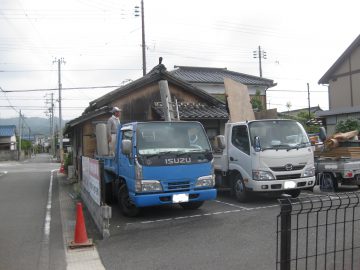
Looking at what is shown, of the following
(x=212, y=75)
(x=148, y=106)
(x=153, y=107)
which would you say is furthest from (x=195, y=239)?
(x=212, y=75)

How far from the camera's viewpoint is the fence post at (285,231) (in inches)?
119

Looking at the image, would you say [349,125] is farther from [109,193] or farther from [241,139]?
[109,193]

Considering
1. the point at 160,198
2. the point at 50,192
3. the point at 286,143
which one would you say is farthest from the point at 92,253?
the point at 50,192

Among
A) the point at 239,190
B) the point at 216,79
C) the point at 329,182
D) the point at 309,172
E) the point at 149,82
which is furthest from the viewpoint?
the point at 216,79

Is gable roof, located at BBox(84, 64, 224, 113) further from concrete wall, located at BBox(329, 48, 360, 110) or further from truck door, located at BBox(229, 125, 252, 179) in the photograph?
concrete wall, located at BBox(329, 48, 360, 110)

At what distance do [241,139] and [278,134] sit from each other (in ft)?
3.14

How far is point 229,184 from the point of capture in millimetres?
12055

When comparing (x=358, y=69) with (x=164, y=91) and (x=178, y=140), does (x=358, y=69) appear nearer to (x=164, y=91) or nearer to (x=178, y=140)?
(x=164, y=91)

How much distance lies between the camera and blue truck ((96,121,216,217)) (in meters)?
8.92

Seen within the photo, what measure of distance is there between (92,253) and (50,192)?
10.9 m

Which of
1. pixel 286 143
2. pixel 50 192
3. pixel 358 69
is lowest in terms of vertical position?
pixel 50 192

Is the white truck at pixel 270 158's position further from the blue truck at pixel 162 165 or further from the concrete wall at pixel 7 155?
the concrete wall at pixel 7 155

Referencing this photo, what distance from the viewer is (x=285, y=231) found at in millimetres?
3035

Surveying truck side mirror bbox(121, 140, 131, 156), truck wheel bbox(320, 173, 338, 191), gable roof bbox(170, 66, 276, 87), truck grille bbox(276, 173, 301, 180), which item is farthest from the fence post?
gable roof bbox(170, 66, 276, 87)
